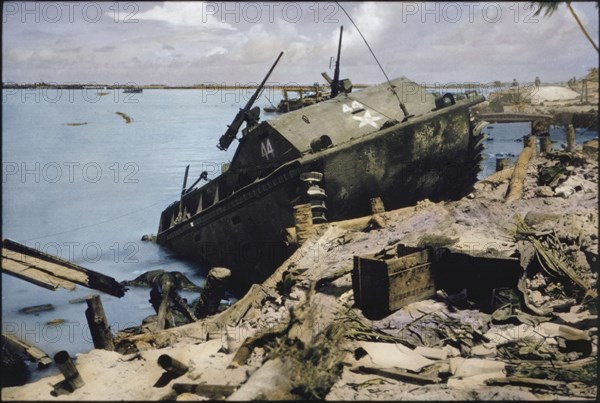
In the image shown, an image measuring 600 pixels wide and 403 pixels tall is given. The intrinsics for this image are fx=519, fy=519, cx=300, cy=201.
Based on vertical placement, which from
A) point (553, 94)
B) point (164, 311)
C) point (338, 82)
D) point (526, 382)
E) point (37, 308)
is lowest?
point (37, 308)

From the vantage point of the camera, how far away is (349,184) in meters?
10.5

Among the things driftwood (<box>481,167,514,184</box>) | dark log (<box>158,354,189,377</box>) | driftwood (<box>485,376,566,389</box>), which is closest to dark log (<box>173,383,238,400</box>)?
dark log (<box>158,354,189,377</box>)

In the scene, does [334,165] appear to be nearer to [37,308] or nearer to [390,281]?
[390,281]

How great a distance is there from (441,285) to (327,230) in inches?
113

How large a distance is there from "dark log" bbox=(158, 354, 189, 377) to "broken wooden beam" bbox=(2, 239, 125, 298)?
209 centimetres

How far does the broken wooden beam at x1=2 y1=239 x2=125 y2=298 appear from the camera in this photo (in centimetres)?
668

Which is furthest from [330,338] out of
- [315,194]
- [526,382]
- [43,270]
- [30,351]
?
[30,351]

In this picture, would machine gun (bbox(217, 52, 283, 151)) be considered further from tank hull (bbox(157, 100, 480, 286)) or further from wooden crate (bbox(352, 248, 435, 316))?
wooden crate (bbox(352, 248, 435, 316))

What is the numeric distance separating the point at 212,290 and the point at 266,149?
3.53m

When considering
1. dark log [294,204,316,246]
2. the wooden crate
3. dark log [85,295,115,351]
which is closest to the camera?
the wooden crate

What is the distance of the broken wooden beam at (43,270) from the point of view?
6676 mm

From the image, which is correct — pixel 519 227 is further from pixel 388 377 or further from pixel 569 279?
pixel 388 377

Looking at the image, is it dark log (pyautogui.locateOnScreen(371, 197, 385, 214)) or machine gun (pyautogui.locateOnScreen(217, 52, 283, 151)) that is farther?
machine gun (pyautogui.locateOnScreen(217, 52, 283, 151))

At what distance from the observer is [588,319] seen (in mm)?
6336
